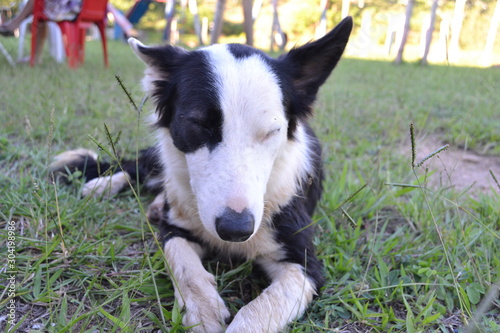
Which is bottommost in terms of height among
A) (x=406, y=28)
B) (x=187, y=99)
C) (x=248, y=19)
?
(x=406, y=28)

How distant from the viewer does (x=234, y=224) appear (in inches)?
59.1

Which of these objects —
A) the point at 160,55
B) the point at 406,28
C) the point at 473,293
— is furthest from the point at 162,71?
the point at 406,28

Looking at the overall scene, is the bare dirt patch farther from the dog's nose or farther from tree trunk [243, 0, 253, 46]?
tree trunk [243, 0, 253, 46]

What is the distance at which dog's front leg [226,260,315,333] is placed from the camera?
1.53m

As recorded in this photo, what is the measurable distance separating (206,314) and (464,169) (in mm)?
2947

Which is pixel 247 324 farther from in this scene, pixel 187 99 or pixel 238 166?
pixel 187 99

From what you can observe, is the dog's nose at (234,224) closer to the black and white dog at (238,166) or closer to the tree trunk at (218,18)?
the black and white dog at (238,166)

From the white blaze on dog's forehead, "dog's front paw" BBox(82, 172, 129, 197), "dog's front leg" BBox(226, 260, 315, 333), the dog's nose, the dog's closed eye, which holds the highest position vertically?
the white blaze on dog's forehead

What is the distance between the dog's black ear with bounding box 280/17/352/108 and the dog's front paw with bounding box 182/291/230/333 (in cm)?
121

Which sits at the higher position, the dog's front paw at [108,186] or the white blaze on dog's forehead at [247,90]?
the white blaze on dog's forehead at [247,90]

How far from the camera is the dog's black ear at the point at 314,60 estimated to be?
2055mm

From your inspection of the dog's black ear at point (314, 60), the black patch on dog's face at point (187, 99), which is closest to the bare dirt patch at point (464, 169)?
the dog's black ear at point (314, 60)

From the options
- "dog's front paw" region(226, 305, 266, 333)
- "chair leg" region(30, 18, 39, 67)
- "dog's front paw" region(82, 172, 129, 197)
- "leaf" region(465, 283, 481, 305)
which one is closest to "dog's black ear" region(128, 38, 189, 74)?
"dog's front paw" region(82, 172, 129, 197)

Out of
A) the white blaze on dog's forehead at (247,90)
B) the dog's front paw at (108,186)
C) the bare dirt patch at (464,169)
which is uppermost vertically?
the white blaze on dog's forehead at (247,90)
